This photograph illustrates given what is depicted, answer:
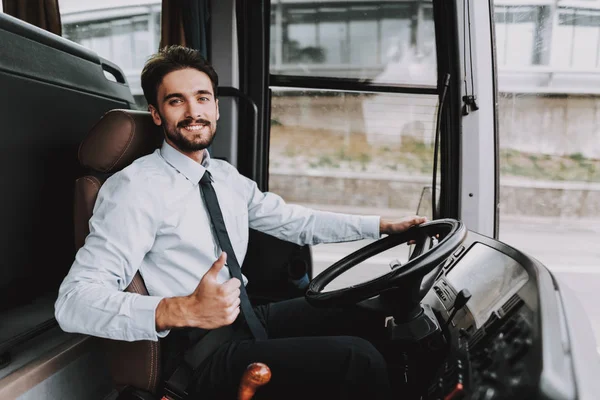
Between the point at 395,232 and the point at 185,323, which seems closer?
the point at 185,323

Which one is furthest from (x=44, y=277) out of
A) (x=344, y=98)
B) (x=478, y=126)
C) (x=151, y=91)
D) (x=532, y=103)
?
(x=532, y=103)

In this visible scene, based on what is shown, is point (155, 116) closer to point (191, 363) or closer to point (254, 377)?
point (191, 363)

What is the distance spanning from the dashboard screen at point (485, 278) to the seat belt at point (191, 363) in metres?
0.64

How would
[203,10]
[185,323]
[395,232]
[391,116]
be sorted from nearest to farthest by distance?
[185,323] < [395,232] < [391,116] < [203,10]

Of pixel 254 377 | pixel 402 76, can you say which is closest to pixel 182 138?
pixel 254 377

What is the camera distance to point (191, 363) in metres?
1.12

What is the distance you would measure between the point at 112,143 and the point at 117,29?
3.87ft

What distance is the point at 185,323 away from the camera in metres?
0.93

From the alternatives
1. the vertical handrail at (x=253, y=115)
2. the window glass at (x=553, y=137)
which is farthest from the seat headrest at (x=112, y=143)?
the window glass at (x=553, y=137)

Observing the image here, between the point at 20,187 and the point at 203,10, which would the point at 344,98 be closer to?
the point at 203,10

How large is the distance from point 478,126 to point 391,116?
35 centimetres

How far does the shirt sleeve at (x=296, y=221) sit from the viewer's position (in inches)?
63.3

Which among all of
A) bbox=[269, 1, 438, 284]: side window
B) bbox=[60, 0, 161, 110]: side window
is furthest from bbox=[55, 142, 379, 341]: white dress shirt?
bbox=[60, 0, 161, 110]: side window

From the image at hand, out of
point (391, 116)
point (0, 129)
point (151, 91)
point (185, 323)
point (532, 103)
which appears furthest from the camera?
point (391, 116)
